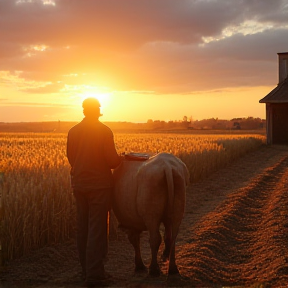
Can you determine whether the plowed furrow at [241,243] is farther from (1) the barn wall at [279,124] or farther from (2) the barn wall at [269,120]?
(1) the barn wall at [279,124]

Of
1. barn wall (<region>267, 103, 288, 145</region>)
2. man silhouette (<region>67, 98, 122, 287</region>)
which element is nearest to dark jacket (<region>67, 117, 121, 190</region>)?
man silhouette (<region>67, 98, 122, 287</region>)

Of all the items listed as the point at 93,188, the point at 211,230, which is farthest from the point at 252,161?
the point at 93,188

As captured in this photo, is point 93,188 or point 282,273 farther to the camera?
point 282,273

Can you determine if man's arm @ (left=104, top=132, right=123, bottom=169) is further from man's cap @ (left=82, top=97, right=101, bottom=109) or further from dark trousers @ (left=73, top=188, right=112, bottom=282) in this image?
man's cap @ (left=82, top=97, right=101, bottom=109)

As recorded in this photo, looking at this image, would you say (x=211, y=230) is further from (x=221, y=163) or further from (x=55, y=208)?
(x=221, y=163)

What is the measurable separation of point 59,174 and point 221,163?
12931 millimetres

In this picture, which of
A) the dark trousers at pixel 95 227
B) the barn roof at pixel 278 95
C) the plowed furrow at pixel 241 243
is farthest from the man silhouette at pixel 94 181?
the barn roof at pixel 278 95

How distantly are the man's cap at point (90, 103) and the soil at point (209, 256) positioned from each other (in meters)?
2.37

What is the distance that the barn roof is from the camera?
3419cm

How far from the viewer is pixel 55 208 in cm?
762

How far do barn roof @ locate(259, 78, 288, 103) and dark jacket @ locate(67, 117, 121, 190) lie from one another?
30.6 meters

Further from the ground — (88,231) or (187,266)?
(88,231)

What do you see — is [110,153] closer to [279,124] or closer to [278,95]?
[278,95]

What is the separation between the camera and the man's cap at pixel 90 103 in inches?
228
